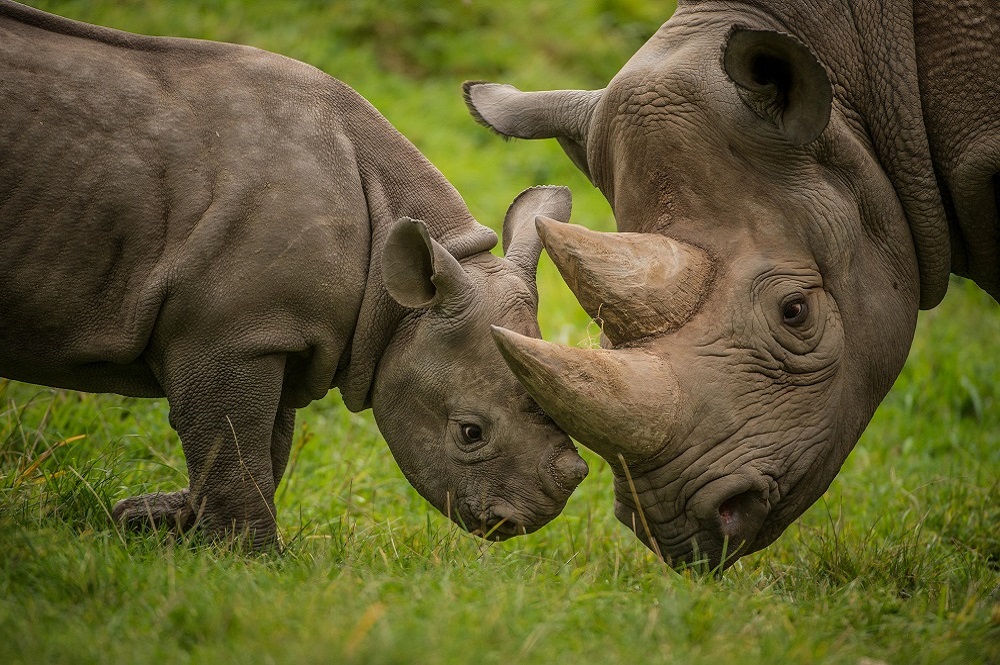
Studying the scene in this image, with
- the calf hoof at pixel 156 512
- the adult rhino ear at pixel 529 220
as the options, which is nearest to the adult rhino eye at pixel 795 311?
the adult rhino ear at pixel 529 220

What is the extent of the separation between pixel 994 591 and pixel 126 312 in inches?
138

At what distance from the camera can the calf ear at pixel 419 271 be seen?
4.48m

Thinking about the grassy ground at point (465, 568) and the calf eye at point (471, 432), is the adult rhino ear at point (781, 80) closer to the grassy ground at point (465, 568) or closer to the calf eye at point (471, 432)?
the grassy ground at point (465, 568)

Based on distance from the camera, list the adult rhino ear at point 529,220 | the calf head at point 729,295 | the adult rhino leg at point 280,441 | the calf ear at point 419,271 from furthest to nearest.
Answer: the adult rhino leg at point 280,441 → the adult rhino ear at point 529,220 → the calf ear at point 419,271 → the calf head at point 729,295

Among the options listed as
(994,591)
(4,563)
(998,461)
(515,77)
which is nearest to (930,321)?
(998,461)

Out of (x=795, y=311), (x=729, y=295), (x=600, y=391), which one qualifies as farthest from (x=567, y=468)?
(x=795, y=311)

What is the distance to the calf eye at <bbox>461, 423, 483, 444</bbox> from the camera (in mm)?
4629

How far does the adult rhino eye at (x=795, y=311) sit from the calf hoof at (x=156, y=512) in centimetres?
241

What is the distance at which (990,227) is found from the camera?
477 centimetres

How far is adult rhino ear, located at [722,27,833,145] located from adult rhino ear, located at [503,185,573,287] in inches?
37.7

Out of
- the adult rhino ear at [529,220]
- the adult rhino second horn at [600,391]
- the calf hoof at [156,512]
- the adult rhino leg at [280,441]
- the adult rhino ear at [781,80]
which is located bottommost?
the calf hoof at [156,512]

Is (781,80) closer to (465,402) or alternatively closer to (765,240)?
(765,240)

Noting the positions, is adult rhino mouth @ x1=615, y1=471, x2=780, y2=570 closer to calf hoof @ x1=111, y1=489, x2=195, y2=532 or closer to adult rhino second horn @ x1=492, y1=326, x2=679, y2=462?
adult rhino second horn @ x1=492, y1=326, x2=679, y2=462

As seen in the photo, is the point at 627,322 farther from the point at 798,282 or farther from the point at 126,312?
the point at 126,312
